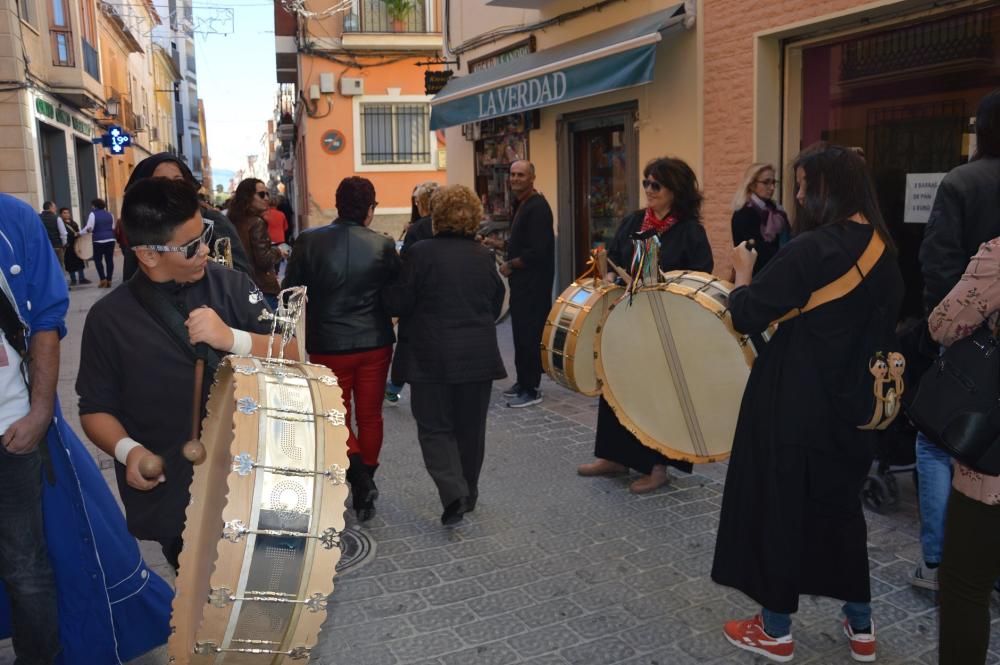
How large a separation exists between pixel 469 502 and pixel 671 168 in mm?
2105

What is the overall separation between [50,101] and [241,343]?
23.1m

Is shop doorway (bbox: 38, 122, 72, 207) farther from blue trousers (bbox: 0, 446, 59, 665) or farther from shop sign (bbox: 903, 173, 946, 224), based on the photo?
blue trousers (bbox: 0, 446, 59, 665)

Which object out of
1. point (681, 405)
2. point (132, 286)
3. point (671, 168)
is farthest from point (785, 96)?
point (132, 286)

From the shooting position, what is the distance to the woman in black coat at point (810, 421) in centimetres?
301

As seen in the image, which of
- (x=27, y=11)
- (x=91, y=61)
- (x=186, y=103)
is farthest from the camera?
(x=186, y=103)

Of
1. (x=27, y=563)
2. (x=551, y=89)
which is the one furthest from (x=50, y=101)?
(x=27, y=563)

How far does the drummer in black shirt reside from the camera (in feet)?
8.38

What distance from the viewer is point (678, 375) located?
4.46 m

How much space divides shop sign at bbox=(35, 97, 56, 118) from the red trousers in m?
19.6

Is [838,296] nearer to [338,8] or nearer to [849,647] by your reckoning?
[849,647]

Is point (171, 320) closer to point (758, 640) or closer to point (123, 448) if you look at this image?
point (123, 448)

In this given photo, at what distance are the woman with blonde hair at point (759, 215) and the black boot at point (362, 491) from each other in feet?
10.6

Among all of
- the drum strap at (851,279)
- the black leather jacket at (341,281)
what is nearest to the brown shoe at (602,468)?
the black leather jacket at (341,281)

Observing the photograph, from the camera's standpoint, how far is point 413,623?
3.57 metres
